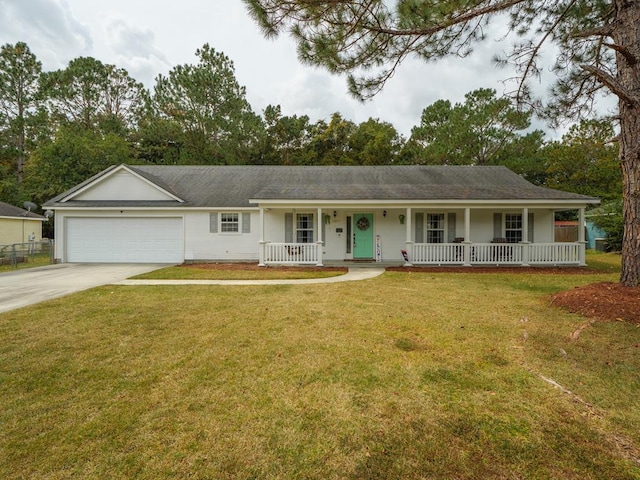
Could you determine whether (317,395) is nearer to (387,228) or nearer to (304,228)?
(304,228)

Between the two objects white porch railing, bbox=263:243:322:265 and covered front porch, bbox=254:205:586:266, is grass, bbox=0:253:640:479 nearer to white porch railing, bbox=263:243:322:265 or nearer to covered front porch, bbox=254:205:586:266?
white porch railing, bbox=263:243:322:265

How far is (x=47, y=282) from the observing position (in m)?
8.69

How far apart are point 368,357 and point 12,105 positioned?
38412 millimetres

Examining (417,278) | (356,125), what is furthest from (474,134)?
(417,278)

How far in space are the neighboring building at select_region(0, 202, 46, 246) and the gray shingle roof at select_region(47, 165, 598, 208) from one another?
30.1 ft

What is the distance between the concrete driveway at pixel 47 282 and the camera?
6730mm

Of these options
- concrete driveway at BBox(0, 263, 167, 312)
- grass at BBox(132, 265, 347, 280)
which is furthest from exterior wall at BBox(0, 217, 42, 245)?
grass at BBox(132, 265, 347, 280)

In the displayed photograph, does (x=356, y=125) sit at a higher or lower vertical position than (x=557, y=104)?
higher

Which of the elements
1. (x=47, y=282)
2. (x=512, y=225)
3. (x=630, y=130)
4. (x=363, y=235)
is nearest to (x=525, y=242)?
(x=512, y=225)

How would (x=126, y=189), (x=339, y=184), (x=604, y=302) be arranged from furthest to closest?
(x=339, y=184)
(x=126, y=189)
(x=604, y=302)

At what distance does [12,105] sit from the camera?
26.8m

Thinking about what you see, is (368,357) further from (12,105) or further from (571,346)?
(12,105)

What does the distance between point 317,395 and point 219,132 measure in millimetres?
26057

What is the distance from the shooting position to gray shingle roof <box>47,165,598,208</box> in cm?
1171
